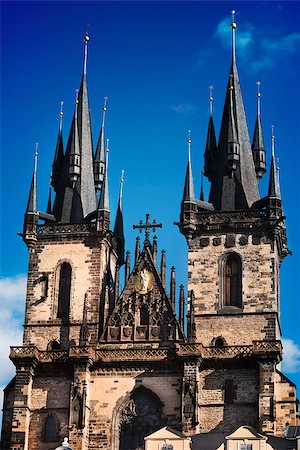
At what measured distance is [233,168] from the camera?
61.2 m

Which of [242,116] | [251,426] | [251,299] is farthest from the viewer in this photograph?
[242,116]

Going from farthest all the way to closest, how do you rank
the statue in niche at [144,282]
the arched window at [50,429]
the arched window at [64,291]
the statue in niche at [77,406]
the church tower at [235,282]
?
the arched window at [64,291]
the statue in niche at [144,282]
the arched window at [50,429]
the statue in niche at [77,406]
the church tower at [235,282]

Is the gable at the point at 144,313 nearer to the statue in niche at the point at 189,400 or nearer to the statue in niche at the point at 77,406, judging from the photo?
the statue in niche at the point at 189,400

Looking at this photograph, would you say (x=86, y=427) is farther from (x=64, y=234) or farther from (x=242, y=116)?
(x=242, y=116)

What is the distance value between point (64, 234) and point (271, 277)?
11.0m

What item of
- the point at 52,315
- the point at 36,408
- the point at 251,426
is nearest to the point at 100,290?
the point at 52,315

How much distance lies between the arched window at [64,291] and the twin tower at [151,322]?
0.06 metres

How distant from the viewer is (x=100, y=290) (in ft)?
195

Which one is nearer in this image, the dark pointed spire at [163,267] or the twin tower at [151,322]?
the twin tower at [151,322]

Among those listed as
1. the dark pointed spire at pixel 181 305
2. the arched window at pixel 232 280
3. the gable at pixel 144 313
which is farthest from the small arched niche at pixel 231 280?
the gable at pixel 144 313

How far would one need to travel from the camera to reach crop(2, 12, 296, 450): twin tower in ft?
182

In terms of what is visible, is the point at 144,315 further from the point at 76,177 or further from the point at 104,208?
the point at 76,177

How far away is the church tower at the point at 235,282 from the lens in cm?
5512

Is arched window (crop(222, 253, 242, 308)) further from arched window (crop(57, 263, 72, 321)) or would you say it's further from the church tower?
arched window (crop(57, 263, 72, 321))
